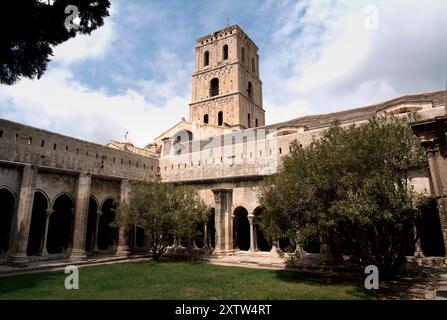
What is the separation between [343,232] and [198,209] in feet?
28.8

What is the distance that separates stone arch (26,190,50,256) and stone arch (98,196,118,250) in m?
3.56

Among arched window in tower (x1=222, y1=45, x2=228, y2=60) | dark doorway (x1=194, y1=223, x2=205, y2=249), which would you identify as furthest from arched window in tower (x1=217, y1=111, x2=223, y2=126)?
dark doorway (x1=194, y1=223, x2=205, y2=249)

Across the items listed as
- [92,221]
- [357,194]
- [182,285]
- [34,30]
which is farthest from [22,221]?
[357,194]

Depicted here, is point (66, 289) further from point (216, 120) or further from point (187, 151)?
point (216, 120)

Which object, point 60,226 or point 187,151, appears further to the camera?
point 187,151

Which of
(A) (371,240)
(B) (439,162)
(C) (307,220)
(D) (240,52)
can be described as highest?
(D) (240,52)

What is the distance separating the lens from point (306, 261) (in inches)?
559

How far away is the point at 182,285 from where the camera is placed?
31.8ft

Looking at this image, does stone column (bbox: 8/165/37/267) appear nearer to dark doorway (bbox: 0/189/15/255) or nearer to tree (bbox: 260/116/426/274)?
dark doorway (bbox: 0/189/15/255)

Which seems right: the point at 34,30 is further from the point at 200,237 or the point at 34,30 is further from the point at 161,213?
the point at 200,237

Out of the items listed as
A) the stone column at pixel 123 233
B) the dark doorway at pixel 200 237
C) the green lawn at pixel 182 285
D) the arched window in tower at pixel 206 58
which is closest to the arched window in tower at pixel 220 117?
the arched window in tower at pixel 206 58

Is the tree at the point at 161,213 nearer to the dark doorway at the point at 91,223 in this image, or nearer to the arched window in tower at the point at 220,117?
the dark doorway at the point at 91,223

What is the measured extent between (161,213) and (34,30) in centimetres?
999

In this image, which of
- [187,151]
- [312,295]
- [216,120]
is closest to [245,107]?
[216,120]
